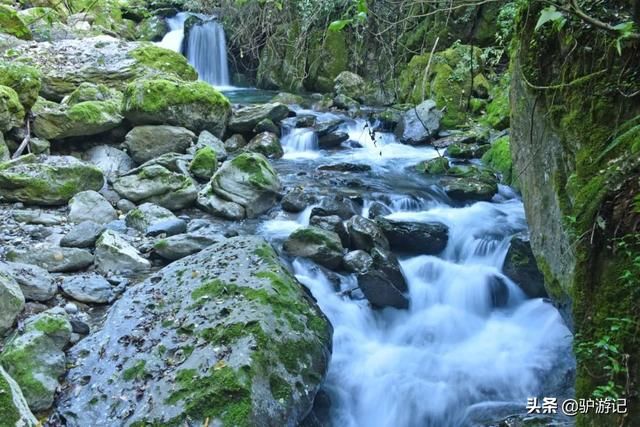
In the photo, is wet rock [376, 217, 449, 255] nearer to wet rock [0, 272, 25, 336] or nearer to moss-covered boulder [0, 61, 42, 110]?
wet rock [0, 272, 25, 336]

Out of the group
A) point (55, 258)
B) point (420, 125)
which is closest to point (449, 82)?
point (420, 125)

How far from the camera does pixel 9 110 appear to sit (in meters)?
7.63

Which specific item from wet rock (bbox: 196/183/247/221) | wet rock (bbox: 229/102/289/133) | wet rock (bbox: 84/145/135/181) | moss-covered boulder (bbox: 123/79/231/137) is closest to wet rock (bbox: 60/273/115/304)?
wet rock (bbox: 196/183/247/221)

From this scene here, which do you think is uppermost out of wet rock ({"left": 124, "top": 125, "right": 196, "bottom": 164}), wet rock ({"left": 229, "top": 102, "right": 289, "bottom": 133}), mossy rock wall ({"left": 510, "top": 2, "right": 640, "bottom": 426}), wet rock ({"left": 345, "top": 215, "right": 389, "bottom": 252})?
mossy rock wall ({"left": 510, "top": 2, "right": 640, "bottom": 426})

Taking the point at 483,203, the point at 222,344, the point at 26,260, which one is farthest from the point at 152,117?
the point at 222,344

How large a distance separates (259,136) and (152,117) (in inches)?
88.2

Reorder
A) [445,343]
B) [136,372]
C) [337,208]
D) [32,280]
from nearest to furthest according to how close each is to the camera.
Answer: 1. [136,372]
2. [32,280]
3. [445,343]
4. [337,208]

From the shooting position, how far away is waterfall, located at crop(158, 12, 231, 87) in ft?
57.7

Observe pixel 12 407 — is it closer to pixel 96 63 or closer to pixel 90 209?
pixel 90 209

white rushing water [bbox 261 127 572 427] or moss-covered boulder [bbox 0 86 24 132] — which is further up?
moss-covered boulder [bbox 0 86 24 132]

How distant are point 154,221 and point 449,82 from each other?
8.19 m

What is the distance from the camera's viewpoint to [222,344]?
340cm

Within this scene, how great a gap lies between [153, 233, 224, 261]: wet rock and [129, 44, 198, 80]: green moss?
7.29 metres

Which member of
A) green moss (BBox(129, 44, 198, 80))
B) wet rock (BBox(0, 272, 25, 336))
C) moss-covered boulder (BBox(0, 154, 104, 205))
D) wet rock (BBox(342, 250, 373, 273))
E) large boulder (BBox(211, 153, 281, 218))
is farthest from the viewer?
green moss (BBox(129, 44, 198, 80))
